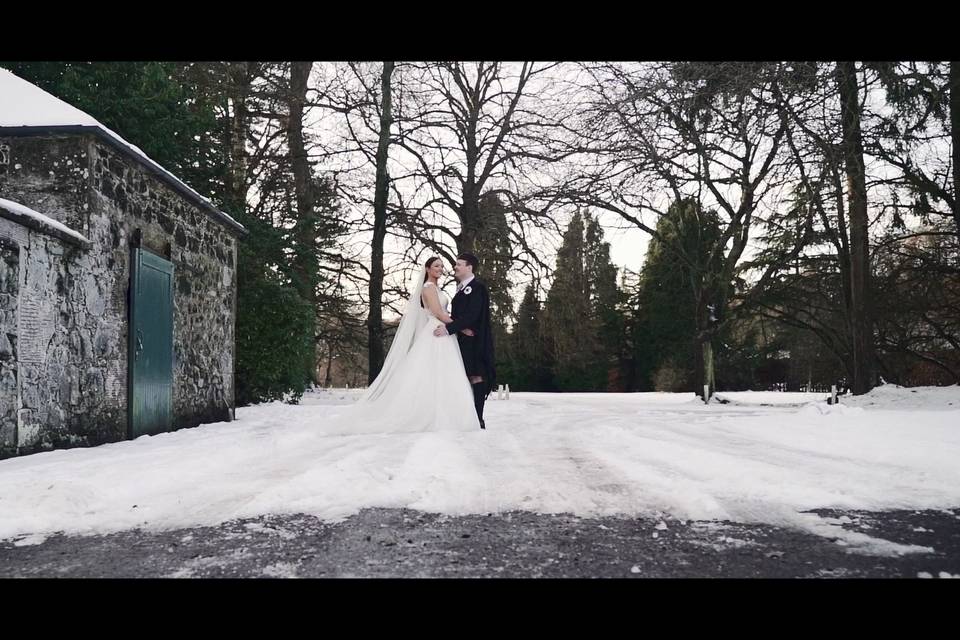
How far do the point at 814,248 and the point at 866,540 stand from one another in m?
19.5

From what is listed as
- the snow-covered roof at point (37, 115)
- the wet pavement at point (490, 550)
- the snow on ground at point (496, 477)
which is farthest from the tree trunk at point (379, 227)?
the wet pavement at point (490, 550)

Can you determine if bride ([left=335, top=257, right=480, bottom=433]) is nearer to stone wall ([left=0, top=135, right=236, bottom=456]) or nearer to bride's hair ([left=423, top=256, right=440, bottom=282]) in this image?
bride's hair ([left=423, top=256, right=440, bottom=282])

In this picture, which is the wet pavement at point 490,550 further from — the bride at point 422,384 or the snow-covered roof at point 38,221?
the bride at point 422,384

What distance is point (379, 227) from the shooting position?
702 inches

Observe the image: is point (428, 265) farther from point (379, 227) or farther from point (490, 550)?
point (379, 227)

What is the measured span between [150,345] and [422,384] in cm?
314

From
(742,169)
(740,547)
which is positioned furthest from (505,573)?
(742,169)

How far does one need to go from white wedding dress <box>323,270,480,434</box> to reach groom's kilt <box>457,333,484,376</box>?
103 mm

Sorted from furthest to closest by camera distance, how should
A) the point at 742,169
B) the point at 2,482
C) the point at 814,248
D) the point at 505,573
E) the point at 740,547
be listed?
the point at 814,248 < the point at 742,169 < the point at 2,482 < the point at 740,547 < the point at 505,573

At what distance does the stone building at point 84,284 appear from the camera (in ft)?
18.4

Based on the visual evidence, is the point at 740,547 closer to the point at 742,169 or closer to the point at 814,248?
the point at 742,169

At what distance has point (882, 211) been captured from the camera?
13.2m

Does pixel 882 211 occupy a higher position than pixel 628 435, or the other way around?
pixel 882 211

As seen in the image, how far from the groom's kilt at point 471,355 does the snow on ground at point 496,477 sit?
47.8 inches
